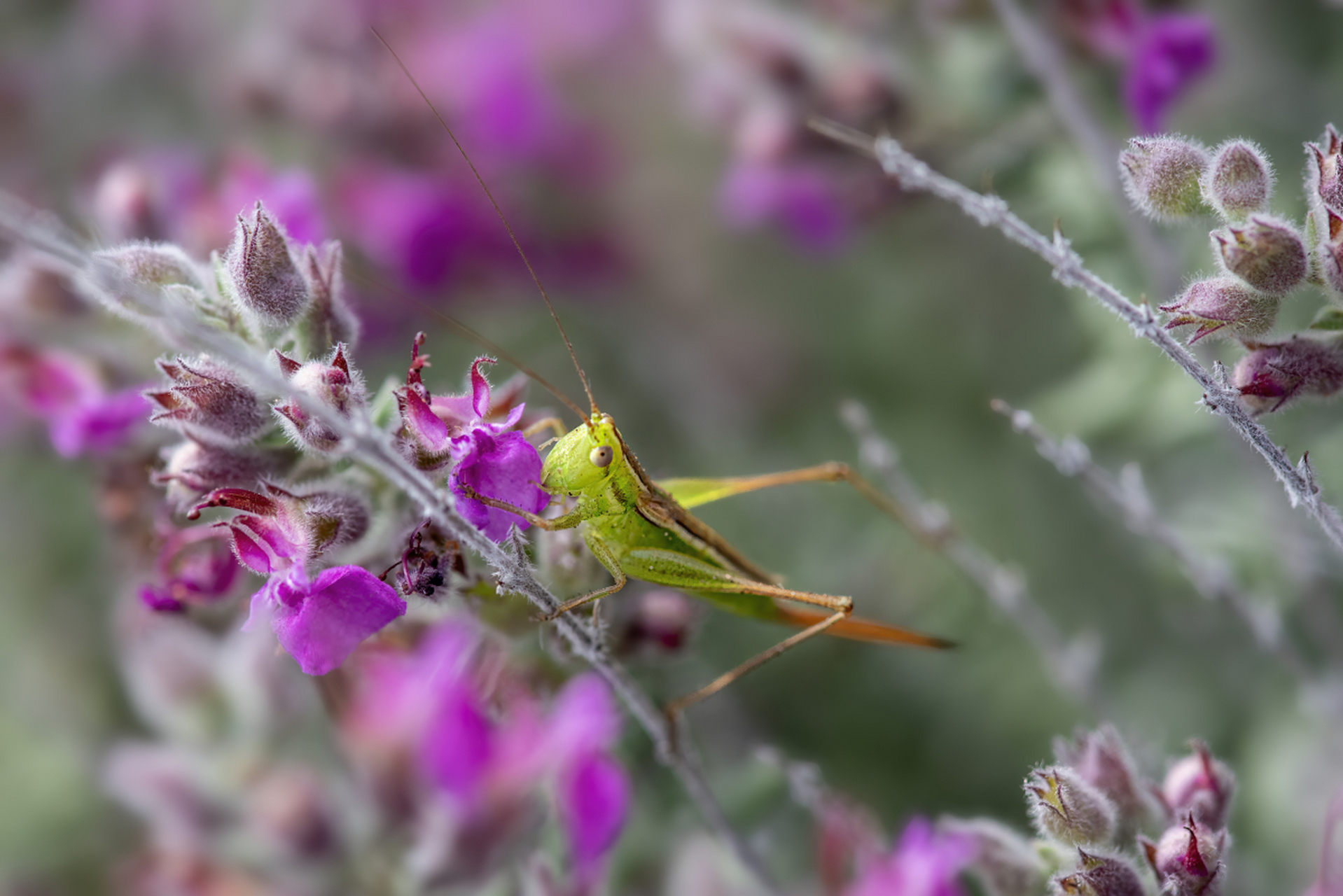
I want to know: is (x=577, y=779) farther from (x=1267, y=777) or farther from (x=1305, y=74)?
(x=1305, y=74)

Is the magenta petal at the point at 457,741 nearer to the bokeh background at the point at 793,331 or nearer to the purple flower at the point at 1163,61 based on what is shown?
the bokeh background at the point at 793,331

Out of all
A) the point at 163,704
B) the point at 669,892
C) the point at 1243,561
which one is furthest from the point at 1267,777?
the point at 163,704

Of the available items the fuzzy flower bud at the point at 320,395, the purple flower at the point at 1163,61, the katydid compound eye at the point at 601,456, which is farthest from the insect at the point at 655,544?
the purple flower at the point at 1163,61

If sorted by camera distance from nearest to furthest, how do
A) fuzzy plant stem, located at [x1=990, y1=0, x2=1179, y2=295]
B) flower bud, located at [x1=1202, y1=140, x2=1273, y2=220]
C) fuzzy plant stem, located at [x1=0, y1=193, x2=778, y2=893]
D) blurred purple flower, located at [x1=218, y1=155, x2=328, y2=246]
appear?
fuzzy plant stem, located at [x1=0, y1=193, x2=778, y2=893] < flower bud, located at [x1=1202, y1=140, x2=1273, y2=220] < blurred purple flower, located at [x1=218, y1=155, x2=328, y2=246] < fuzzy plant stem, located at [x1=990, y1=0, x2=1179, y2=295]

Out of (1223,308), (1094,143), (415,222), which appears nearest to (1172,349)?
(1223,308)

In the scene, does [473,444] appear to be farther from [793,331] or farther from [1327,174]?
[793,331]

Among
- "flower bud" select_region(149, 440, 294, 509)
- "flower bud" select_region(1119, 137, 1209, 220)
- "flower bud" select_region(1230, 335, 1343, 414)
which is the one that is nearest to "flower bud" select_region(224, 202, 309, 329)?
"flower bud" select_region(149, 440, 294, 509)

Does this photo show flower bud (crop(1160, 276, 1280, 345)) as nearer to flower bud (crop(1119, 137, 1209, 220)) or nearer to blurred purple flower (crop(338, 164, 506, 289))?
flower bud (crop(1119, 137, 1209, 220))
